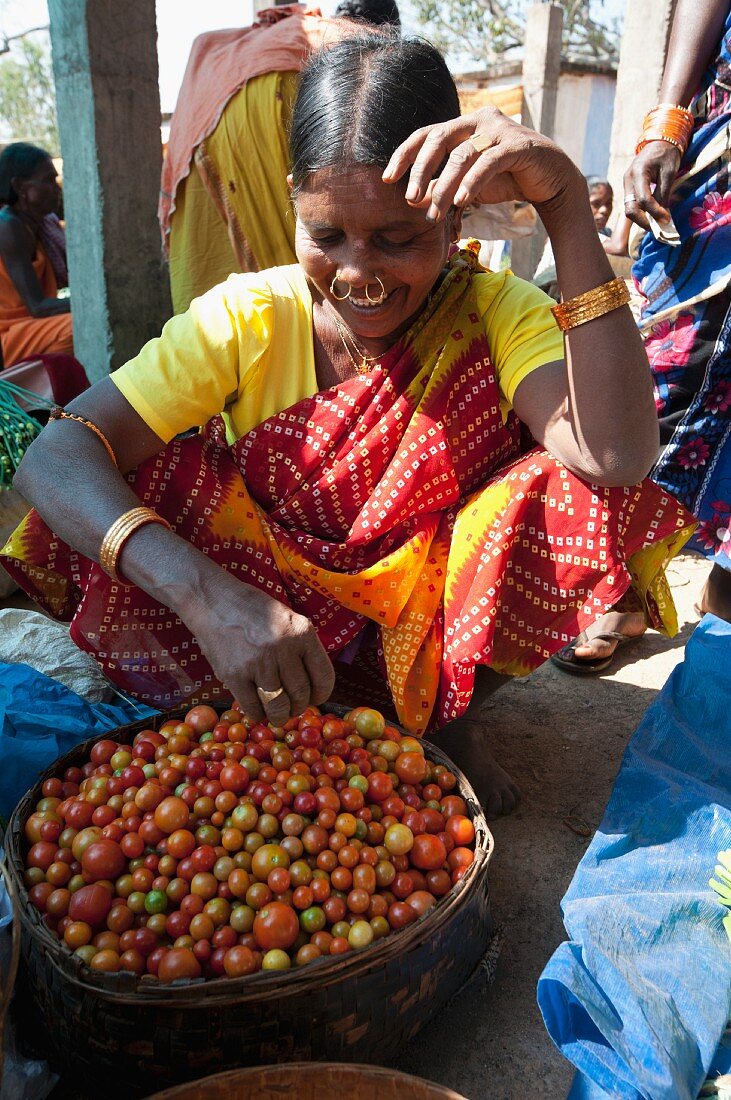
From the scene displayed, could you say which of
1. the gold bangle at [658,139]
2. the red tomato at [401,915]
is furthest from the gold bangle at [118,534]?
the gold bangle at [658,139]

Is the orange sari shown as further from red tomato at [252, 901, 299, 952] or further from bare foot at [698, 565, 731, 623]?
red tomato at [252, 901, 299, 952]

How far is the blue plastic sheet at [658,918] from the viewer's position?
1.33m

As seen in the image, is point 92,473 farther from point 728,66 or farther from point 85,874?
point 728,66

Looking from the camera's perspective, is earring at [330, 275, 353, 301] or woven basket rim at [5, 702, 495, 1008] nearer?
woven basket rim at [5, 702, 495, 1008]

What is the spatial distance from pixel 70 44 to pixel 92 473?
102 inches

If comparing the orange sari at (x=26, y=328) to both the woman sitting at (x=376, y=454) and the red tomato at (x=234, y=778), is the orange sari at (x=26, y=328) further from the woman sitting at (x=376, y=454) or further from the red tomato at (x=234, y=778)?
the red tomato at (x=234, y=778)

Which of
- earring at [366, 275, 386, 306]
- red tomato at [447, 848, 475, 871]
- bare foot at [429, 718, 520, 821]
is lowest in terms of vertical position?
bare foot at [429, 718, 520, 821]

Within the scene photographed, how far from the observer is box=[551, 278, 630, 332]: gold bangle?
69.9 inches

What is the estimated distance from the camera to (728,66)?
2352 millimetres

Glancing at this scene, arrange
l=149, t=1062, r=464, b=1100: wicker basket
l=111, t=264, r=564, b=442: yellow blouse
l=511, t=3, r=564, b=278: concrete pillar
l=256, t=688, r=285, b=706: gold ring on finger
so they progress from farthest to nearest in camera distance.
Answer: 1. l=511, t=3, r=564, b=278: concrete pillar
2. l=111, t=264, r=564, b=442: yellow blouse
3. l=256, t=688, r=285, b=706: gold ring on finger
4. l=149, t=1062, r=464, b=1100: wicker basket

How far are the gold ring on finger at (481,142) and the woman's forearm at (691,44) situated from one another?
1.10 meters

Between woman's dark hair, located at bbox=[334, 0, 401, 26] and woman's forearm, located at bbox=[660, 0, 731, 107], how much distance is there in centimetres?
147

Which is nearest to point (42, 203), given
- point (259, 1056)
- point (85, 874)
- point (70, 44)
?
point (70, 44)

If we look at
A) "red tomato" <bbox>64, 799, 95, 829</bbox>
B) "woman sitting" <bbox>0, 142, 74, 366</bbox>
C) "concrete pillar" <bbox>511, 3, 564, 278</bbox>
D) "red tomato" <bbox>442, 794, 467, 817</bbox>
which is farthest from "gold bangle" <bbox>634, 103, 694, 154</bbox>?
"concrete pillar" <bbox>511, 3, 564, 278</bbox>
